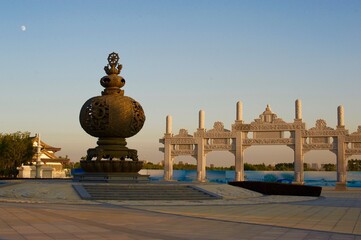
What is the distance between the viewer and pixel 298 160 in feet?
162

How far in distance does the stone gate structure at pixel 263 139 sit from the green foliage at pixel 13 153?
48.4ft

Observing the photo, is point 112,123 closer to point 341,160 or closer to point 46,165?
point 341,160

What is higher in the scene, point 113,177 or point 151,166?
point 151,166

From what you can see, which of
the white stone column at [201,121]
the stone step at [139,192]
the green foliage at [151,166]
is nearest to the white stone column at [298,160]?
the white stone column at [201,121]

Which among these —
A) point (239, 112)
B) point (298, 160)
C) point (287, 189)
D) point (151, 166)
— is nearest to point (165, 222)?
point (287, 189)

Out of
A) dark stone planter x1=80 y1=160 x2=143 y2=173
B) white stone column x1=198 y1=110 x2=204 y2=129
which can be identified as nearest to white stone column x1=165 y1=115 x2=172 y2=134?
white stone column x1=198 y1=110 x2=204 y2=129

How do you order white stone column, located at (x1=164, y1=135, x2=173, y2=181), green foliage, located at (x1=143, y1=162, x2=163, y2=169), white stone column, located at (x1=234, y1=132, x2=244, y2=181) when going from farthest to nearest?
green foliage, located at (x1=143, y1=162, x2=163, y2=169)
white stone column, located at (x1=164, y1=135, x2=173, y2=181)
white stone column, located at (x1=234, y1=132, x2=244, y2=181)

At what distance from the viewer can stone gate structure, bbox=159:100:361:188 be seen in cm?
4841

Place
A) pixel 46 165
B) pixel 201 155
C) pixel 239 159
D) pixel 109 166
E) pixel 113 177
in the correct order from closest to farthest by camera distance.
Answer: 1. pixel 113 177
2. pixel 109 166
3. pixel 239 159
4. pixel 201 155
5. pixel 46 165

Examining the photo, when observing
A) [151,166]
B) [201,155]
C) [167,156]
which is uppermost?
[201,155]

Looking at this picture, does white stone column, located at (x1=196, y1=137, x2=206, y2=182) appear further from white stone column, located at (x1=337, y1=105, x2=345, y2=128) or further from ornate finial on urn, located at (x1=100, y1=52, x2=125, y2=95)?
ornate finial on urn, located at (x1=100, y1=52, x2=125, y2=95)

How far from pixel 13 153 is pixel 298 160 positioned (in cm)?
2909

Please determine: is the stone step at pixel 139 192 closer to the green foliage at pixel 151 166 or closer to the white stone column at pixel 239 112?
the white stone column at pixel 239 112

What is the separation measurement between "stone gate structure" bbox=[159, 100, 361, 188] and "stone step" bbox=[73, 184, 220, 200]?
29.0 m
